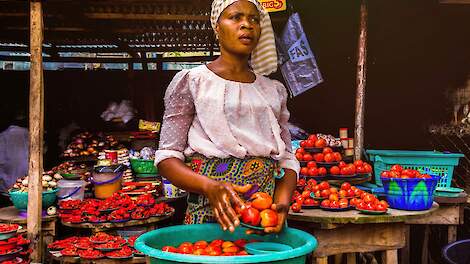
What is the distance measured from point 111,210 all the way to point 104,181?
0.74 metres

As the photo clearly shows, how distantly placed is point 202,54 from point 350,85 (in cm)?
364

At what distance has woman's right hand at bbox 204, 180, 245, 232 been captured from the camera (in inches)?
72.4

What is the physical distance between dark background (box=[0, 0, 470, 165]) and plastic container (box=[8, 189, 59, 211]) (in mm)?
3991

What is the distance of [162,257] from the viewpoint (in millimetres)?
1781

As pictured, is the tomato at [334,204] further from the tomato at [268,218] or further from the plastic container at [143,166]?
the plastic container at [143,166]

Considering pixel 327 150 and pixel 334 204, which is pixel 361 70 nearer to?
pixel 327 150

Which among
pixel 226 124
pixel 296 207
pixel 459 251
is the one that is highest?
pixel 226 124

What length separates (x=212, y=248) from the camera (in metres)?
2.05

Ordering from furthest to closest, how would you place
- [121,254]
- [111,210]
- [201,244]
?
[111,210], [121,254], [201,244]

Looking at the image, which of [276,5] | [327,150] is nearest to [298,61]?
[276,5]

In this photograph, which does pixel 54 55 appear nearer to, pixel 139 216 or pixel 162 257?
A: pixel 139 216

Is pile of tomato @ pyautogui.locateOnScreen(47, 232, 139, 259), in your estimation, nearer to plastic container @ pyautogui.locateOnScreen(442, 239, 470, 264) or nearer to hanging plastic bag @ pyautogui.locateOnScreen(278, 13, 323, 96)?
plastic container @ pyautogui.locateOnScreen(442, 239, 470, 264)

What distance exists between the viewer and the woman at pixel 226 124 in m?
2.14

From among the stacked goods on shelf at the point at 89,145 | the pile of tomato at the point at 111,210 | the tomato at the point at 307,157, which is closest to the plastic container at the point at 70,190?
the pile of tomato at the point at 111,210
